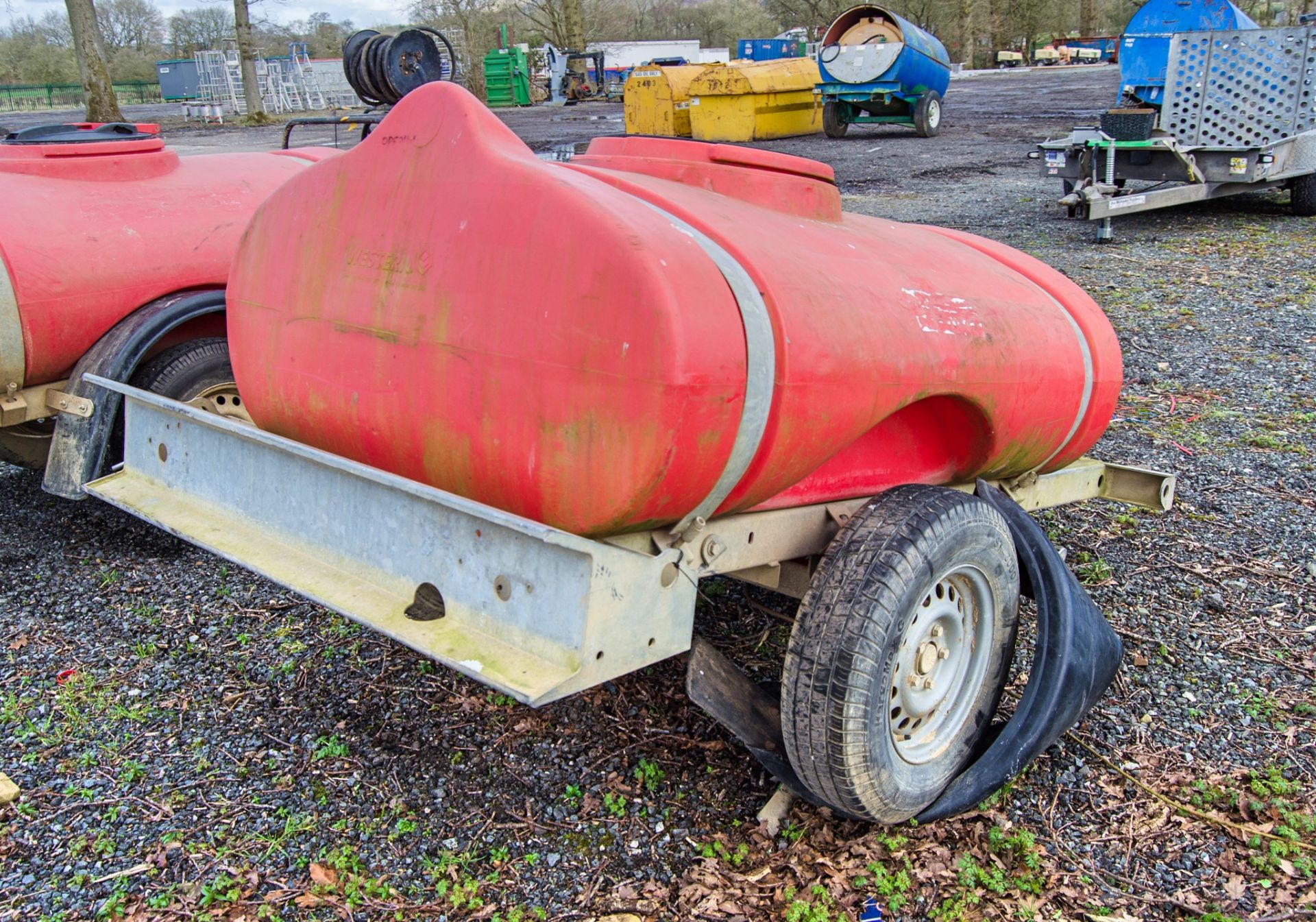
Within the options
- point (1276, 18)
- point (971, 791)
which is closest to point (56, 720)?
point (971, 791)

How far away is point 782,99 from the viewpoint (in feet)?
68.7

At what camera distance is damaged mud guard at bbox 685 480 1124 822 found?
2.46 m

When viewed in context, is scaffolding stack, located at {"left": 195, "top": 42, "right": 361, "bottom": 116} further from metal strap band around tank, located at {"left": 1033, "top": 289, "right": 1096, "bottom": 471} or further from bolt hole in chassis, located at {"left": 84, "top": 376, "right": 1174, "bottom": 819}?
metal strap band around tank, located at {"left": 1033, "top": 289, "right": 1096, "bottom": 471}

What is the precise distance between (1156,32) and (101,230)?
12662 millimetres

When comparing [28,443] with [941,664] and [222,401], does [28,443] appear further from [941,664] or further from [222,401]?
[941,664]

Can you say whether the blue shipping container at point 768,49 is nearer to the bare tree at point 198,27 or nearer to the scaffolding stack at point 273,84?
the scaffolding stack at point 273,84

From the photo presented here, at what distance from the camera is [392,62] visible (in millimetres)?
4281

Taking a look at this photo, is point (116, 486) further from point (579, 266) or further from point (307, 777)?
point (579, 266)

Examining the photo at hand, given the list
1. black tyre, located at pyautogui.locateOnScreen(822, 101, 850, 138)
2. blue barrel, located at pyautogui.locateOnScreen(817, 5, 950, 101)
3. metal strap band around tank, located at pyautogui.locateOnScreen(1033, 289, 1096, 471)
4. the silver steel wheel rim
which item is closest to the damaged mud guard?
the silver steel wheel rim

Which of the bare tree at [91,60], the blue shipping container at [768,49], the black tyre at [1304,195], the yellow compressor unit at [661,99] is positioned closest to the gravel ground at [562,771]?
the black tyre at [1304,195]

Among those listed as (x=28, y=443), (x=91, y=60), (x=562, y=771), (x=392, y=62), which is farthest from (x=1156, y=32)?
(x=91, y=60)

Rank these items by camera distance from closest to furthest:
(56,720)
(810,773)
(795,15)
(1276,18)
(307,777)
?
(810,773)
(307,777)
(56,720)
(1276,18)
(795,15)

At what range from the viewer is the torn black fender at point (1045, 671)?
2576 millimetres

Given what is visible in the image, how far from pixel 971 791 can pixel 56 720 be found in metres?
2.55
